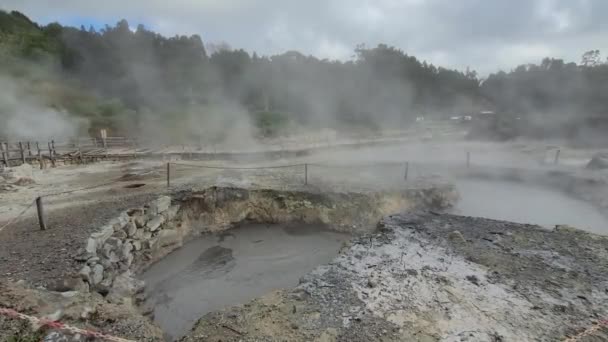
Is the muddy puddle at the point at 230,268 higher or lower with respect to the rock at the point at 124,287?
lower

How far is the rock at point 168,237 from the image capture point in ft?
19.9

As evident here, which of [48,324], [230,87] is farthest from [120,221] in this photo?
[230,87]

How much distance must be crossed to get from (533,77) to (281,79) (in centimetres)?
1718

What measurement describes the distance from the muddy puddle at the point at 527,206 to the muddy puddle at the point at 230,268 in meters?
3.93

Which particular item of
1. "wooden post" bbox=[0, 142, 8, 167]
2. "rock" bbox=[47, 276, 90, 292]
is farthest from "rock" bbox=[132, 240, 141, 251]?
"wooden post" bbox=[0, 142, 8, 167]

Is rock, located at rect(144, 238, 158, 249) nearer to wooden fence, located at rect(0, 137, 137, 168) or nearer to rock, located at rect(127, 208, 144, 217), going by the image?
rock, located at rect(127, 208, 144, 217)

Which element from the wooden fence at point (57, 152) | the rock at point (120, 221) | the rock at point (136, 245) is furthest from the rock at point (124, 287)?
the wooden fence at point (57, 152)

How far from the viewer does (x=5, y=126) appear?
13.9m

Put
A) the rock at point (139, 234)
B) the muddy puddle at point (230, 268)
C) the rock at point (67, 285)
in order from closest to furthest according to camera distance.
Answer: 1. the rock at point (67, 285)
2. the muddy puddle at point (230, 268)
3. the rock at point (139, 234)

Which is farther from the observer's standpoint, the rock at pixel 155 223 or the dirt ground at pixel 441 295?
the rock at pixel 155 223

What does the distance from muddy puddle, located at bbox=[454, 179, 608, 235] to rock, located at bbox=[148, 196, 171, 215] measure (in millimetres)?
6782

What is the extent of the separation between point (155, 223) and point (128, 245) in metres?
0.84

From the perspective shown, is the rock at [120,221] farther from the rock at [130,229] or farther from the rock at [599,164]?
the rock at [599,164]

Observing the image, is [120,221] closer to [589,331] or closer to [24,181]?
[24,181]
